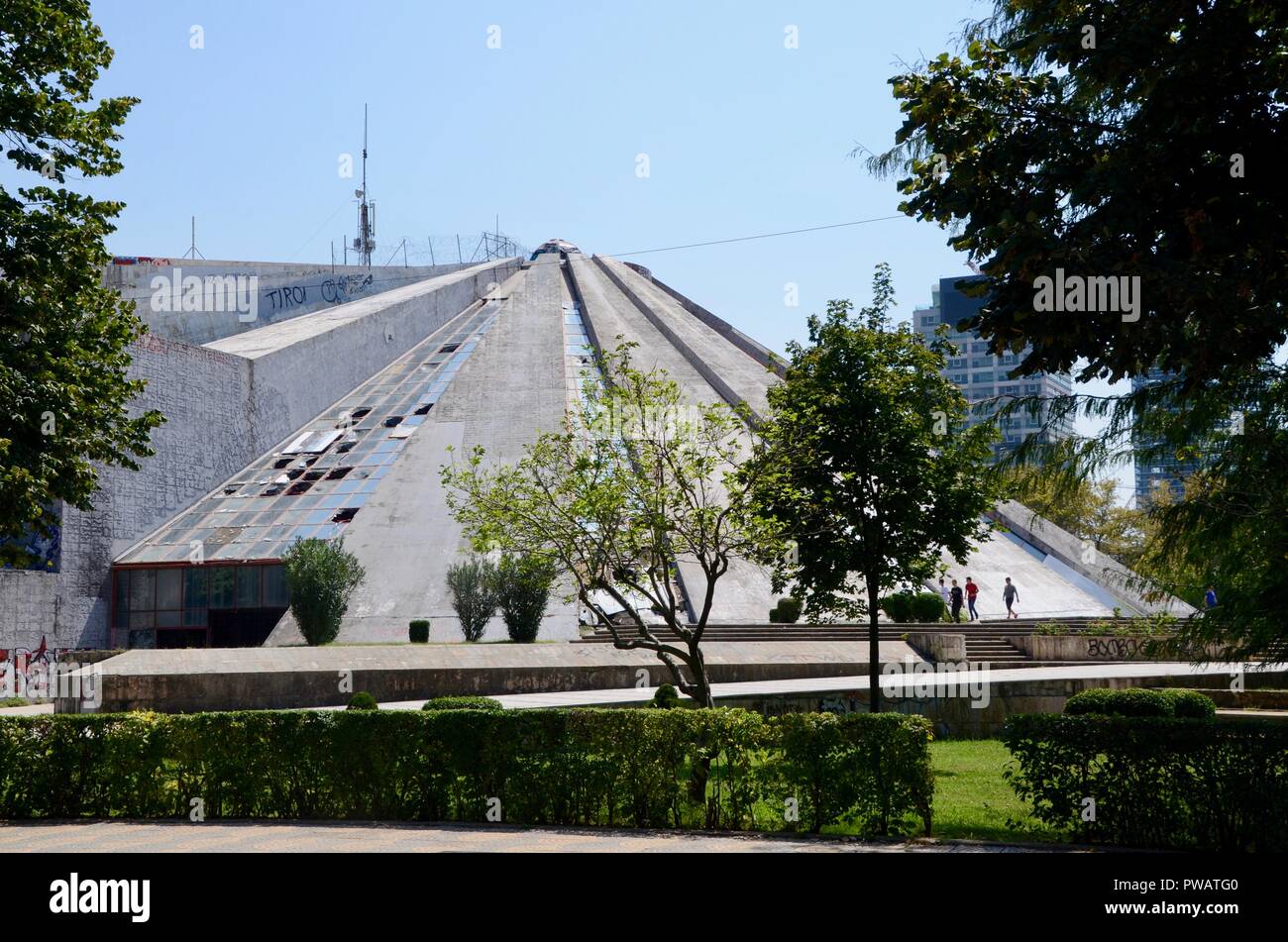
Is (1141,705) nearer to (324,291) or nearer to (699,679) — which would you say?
(699,679)

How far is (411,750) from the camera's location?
10117 mm

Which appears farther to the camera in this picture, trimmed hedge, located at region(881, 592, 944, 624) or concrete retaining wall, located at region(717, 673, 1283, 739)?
trimmed hedge, located at region(881, 592, 944, 624)

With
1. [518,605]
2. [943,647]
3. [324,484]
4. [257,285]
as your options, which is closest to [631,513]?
[518,605]

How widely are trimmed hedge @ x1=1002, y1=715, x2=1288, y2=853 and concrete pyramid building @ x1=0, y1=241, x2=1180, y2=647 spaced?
11147 mm

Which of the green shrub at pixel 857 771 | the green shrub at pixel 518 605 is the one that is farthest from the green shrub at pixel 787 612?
the green shrub at pixel 857 771

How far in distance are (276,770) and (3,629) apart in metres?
19.3

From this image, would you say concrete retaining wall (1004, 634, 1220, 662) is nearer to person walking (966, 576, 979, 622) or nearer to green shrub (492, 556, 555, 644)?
person walking (966, 576, 979, 622)

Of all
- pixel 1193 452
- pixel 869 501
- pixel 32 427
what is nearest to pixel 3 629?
pixel 32 427

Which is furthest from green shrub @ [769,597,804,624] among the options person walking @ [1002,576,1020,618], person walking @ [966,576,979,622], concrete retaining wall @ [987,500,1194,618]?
concrete retaining wall @ [987,500,1194,618]

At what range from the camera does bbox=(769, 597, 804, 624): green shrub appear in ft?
95.6

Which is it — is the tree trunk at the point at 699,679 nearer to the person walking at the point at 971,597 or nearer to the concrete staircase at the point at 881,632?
the concrete staircase at the point at 881,632

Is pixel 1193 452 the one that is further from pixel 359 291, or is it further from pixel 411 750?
pixel 359 291

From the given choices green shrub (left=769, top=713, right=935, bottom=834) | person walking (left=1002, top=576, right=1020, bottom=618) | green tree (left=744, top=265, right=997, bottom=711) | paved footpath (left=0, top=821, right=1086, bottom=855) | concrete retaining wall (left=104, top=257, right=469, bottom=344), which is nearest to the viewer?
paved footpath (left=0, top=821, right=1086, bottom=855)
